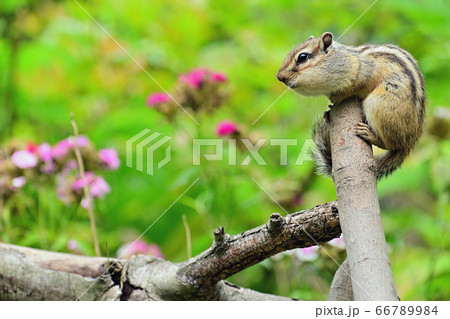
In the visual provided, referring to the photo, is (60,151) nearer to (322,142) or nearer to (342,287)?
(322,142)

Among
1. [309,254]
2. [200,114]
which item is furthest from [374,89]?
[200,114]

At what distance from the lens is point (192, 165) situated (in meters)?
2.16

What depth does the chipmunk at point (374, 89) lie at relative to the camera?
112 cm

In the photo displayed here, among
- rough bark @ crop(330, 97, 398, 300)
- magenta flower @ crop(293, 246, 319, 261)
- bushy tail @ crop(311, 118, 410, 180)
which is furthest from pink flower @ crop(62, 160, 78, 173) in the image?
rough bark @ crop(330, 97, 398, 300)

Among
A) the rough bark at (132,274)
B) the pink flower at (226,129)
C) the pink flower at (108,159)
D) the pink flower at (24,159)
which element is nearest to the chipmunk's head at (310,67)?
the rough bark at (132,274)

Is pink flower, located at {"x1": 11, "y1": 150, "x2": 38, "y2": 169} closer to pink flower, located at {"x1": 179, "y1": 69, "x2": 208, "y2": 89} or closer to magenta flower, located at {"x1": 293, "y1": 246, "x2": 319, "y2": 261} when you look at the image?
pink flower, located at {"x1": 179, "y1": 69, "x2": 208, "y2": 89}

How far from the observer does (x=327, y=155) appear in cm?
119

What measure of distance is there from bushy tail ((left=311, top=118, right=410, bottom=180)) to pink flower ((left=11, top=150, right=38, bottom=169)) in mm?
925

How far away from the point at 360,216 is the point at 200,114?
46.6 inches

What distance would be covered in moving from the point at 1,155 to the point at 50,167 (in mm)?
202

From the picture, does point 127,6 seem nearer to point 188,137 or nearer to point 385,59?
point 188,137

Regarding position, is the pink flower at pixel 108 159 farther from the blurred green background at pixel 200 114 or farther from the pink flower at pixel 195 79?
the pink flower at pixel 195 79

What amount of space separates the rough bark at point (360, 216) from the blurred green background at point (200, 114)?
26.0 inches

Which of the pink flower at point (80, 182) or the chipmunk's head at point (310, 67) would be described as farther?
the pink flower at point (80, 182)
